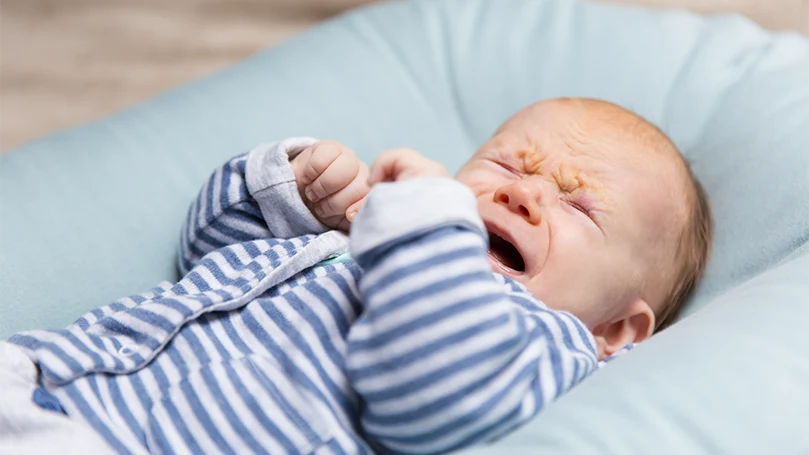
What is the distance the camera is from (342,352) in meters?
0.86

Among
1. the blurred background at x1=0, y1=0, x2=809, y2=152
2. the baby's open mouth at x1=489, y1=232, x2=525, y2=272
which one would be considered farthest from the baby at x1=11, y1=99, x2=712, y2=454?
the blurred background at x1=0, y1=0, x2=809, y2=152

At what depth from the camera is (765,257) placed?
114cm

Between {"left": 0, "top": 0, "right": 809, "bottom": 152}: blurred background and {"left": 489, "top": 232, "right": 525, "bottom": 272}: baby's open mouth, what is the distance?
0.90 m

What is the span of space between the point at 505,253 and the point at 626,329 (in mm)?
190

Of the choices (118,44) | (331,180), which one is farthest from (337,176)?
(118,44)

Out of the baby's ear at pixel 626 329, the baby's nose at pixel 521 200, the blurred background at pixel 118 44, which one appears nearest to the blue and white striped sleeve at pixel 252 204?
the baby's nose at pixel 521 200

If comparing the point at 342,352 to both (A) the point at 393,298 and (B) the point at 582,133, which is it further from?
(B) the point at 582,133

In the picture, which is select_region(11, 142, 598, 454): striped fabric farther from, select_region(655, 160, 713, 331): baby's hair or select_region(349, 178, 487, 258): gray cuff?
select_region(655, 160, 713, 331): baby's hair

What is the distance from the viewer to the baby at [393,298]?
768 mm

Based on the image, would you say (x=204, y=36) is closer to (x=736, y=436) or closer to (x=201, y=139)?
(x=201, y=139)

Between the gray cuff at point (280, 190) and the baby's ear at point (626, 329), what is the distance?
14.0 inches

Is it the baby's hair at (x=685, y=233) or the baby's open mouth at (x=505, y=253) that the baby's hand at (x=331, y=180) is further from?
the baby's hair at (x=685, y=233)

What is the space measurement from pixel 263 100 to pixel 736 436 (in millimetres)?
843

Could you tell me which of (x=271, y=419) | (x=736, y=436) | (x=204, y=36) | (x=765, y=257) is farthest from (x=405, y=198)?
(x=204, y=36)
